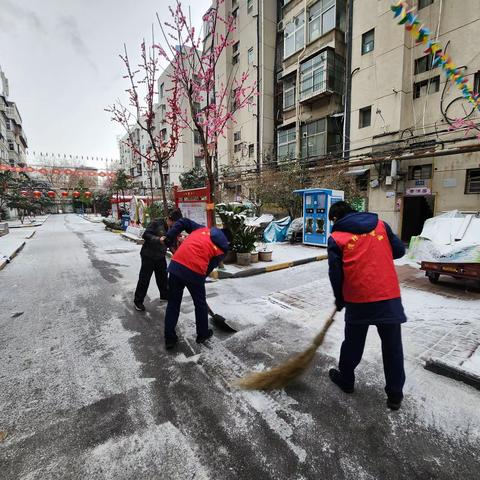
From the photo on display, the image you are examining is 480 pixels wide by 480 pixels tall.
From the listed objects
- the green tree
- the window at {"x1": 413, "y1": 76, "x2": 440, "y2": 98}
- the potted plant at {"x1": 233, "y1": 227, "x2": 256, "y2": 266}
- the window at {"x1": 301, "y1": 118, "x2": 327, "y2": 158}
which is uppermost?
the window at {"x1": 413, "y1": 76, "x2": 440, "y2": 98}

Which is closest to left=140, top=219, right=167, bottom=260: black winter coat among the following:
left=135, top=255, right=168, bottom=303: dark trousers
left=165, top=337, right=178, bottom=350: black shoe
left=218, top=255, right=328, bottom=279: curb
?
left=135, top=255, right=168, bottom=303: dark trousers

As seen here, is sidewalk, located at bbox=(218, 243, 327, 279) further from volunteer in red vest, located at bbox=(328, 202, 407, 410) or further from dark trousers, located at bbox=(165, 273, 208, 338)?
volunteer in red vest, located at bbox=(328, 202, 407, 410)

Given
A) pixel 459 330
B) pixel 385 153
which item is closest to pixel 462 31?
pixel 385 153

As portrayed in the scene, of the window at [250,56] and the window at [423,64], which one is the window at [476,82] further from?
the window at [250,56]

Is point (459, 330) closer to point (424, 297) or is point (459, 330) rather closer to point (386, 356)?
point (424, 297)

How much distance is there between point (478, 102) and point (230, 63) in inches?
1008

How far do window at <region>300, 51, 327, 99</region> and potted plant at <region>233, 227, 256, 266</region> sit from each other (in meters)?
14.1

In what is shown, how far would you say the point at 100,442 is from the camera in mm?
2039

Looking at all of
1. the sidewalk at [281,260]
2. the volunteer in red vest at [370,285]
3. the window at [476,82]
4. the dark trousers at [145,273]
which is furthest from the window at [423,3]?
the dark trousers at [145,273]

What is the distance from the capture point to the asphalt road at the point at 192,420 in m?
1.85

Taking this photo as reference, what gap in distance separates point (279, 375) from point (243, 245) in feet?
17.1

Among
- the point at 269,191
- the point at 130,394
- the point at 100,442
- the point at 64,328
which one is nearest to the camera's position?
the point at 100,442

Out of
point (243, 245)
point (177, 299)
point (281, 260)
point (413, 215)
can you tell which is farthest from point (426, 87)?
point (177, 299)

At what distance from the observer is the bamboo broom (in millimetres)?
2675
